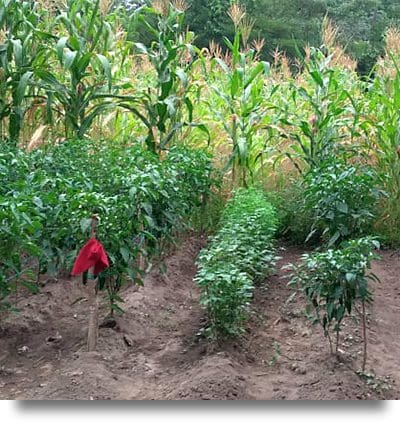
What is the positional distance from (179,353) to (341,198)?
112 centimetres

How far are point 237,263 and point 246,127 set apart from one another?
1531 mm

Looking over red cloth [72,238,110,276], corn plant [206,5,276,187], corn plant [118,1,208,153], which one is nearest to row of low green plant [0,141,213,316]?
red cloth [72,238,110,276]

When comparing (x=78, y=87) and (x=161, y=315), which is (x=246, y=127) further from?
(x=161, y=315)

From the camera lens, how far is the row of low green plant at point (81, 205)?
7.29ft

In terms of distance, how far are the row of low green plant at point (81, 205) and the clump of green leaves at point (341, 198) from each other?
0.62 meters

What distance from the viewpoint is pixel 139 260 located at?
3303mm

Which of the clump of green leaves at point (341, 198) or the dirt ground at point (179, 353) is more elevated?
the clump of green leaves at point (341, 198)

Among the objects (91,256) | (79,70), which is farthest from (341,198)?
(91,256)

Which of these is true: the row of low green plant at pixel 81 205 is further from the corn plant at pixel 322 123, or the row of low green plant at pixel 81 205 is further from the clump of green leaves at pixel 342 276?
the corn plant at pixel 322 123

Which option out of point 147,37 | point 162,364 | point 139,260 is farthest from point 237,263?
point 147,37

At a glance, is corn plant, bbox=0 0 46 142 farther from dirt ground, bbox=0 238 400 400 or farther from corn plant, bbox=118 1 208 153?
dirt ground, bbox=0 238 400 400

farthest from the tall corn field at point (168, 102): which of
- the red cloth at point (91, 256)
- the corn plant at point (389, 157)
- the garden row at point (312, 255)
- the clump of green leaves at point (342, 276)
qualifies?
the clump of green leaves at point (342, 276)

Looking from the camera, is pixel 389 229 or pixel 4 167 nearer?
pixel 4 167

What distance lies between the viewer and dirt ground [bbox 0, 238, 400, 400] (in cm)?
214
